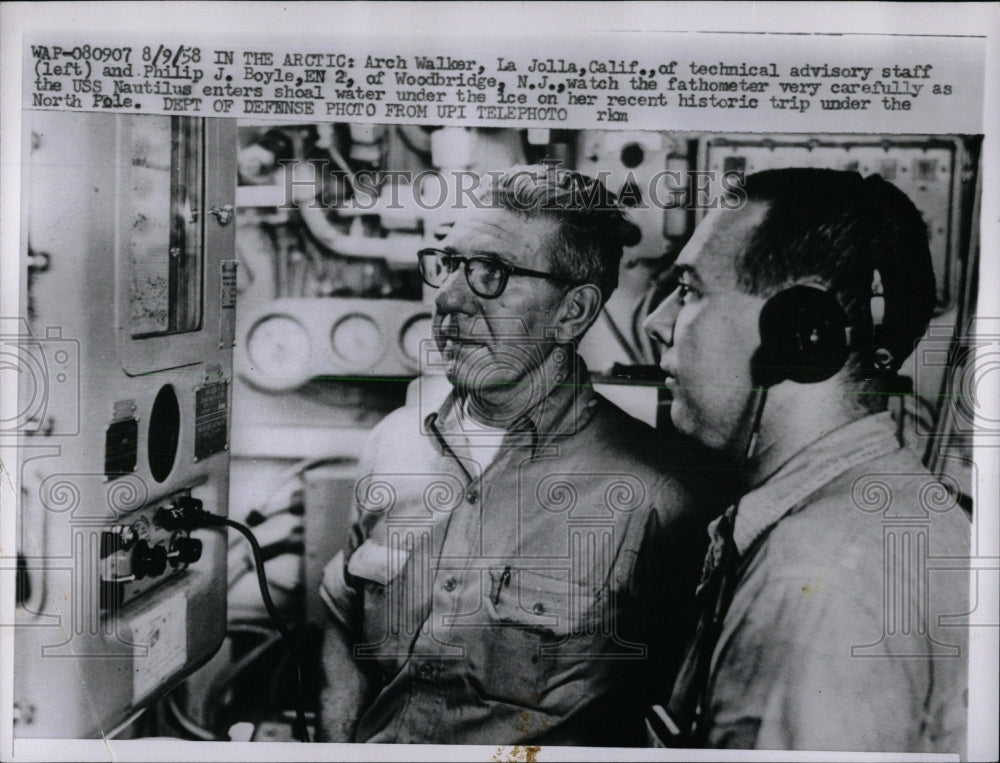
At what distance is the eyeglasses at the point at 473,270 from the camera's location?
1801mm

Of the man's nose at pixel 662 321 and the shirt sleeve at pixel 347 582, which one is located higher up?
the man's nose at pixel 662 321

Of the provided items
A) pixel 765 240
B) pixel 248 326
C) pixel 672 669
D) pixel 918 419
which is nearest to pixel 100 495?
pixel 248 326

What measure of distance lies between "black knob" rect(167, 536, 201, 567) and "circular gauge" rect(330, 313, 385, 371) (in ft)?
1.27

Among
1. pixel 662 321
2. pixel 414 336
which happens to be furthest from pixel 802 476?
pixel 414 336

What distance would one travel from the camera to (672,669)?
1817 mm

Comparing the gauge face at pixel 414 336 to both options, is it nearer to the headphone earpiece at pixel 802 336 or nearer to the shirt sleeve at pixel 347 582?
the shirt sleeve at pixel 347 582

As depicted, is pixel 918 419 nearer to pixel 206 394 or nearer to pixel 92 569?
pixel 206 394

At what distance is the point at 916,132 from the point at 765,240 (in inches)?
11.8

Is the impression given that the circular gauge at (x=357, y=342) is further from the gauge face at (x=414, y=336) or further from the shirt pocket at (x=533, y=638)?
the shirt pocket at (x=533, y=638)

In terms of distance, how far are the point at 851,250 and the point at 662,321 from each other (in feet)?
1.04

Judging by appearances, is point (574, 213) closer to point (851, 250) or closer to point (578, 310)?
point (578, 310)

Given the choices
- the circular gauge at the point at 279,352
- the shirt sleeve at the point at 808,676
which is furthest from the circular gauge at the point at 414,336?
the shirt sleeve at the point at 808,676

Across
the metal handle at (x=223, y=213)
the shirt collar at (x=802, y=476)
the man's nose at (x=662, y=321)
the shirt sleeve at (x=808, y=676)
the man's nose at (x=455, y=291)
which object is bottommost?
the shirt sleeve at (x=808, y=676)

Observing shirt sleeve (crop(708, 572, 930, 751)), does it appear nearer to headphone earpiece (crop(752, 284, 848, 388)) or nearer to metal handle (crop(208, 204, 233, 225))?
headphone earpiece (crop(752, 284, 848, 388))
